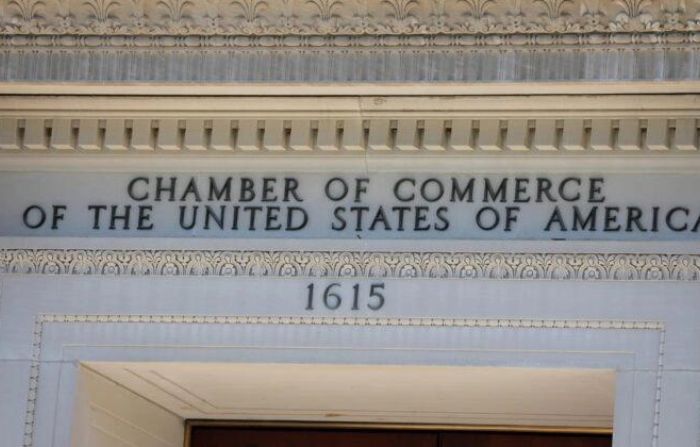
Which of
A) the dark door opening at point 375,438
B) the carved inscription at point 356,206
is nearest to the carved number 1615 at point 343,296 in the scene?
the carved inscription at point 356,206

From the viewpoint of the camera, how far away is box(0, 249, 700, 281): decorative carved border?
13477 millimetres

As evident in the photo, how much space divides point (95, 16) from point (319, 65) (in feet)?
4.56

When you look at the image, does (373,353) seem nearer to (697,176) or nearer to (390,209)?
(390,209)

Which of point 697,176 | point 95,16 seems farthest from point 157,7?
point 697,176

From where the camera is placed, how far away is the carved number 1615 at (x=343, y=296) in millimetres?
13688

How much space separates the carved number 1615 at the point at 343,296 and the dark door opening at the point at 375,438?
2084 millimetres

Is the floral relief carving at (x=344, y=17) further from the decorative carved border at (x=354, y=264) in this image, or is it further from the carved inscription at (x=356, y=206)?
the decorative carved border at (x=354, y=264)

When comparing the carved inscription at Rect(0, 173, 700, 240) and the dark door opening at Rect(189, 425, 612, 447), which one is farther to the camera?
the dark door opening at Rect(189, 425, 612, 447)

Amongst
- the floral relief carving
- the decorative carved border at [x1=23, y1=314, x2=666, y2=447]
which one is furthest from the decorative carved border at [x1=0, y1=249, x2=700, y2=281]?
the floral relief carving

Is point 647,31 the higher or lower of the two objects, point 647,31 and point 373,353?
the higher

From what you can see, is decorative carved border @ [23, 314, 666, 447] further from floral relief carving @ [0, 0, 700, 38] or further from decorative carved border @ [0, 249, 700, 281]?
floral relief carving @ [0, 0, 700, 38]

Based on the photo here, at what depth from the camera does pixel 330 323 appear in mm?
13719

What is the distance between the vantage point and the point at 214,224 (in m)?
14.0

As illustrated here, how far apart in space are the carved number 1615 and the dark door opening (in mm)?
2084
